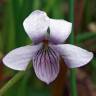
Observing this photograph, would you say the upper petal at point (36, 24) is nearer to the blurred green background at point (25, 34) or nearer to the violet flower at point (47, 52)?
the violet flower at point (47, 52)

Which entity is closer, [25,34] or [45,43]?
[45,43]

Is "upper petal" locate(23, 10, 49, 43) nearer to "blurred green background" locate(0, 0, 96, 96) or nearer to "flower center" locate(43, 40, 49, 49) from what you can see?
"flower center" locate(43, 40, 49, 49)

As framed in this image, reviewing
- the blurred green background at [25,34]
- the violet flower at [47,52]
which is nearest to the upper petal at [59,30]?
the violet flower at [47,52]

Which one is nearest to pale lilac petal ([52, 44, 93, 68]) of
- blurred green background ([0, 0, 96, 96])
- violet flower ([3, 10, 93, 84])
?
violet flower ([3, 10, 93, 84])

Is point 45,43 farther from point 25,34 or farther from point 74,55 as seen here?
point 25,34

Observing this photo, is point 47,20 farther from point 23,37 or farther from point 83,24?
point 83,24

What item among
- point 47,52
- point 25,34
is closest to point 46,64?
point 47,52

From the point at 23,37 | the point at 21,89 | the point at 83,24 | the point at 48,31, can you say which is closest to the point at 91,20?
the point at 83,24
